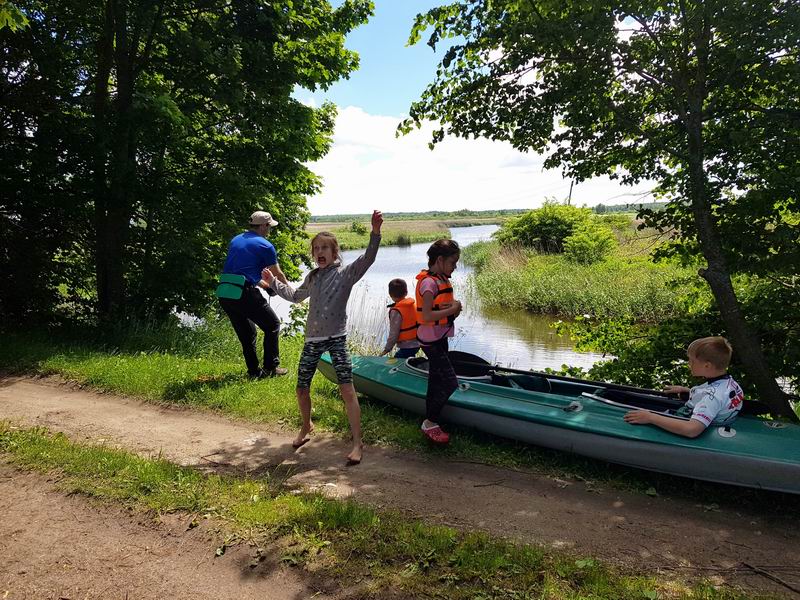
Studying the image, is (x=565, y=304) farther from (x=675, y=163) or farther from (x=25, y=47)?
(x=25, y=47)

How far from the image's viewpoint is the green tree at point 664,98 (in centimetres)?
431

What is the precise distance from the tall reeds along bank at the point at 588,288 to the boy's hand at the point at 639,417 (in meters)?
9.14

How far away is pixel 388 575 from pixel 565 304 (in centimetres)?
1460

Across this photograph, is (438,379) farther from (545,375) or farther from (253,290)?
(253,290)

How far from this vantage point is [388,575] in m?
2.69

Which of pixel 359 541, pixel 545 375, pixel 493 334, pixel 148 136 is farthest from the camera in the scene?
pixel 493 334

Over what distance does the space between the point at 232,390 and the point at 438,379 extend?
254cm

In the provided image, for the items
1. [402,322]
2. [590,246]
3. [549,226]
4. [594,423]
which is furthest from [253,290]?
[549,226]

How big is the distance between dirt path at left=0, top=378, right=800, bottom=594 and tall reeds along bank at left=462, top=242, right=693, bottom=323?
9.62 m

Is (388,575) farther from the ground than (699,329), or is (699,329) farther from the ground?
(699,329)

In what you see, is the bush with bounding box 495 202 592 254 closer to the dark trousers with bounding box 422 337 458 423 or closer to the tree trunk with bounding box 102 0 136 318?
the tree trunk with bounding box 102 0 136 318

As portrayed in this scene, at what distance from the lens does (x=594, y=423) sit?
4.16m

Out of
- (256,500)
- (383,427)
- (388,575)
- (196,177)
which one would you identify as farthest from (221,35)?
(388,575)

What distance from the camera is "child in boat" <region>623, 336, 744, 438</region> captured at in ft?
12.6
